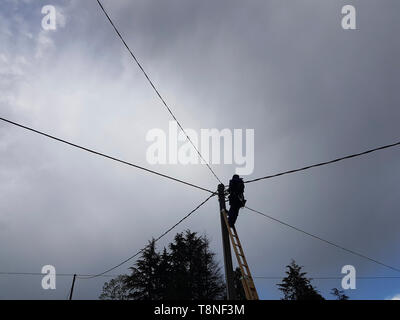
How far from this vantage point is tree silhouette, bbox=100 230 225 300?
26.6 m

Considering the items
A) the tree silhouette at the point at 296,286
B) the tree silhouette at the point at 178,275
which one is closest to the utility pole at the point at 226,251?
the tree silhouette at the point at 178,275

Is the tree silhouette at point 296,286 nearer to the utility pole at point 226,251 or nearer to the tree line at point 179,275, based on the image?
the tree line at point 179,275

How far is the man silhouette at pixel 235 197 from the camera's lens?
7.64 m

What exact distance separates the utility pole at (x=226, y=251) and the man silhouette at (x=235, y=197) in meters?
0.26

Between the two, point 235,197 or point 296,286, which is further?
point 296,286

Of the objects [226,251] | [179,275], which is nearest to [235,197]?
[226,251]

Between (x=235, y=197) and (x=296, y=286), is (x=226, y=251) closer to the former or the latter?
(x=235, y=197)

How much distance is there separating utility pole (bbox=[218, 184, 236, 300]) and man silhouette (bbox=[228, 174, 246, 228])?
10.3 inches

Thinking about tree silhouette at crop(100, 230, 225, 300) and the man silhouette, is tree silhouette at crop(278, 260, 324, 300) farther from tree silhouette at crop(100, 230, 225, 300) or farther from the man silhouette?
the man silhouette

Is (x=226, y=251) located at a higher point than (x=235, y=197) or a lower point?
lower

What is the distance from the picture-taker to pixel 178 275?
27.5 m

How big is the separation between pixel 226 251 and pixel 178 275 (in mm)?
23839
